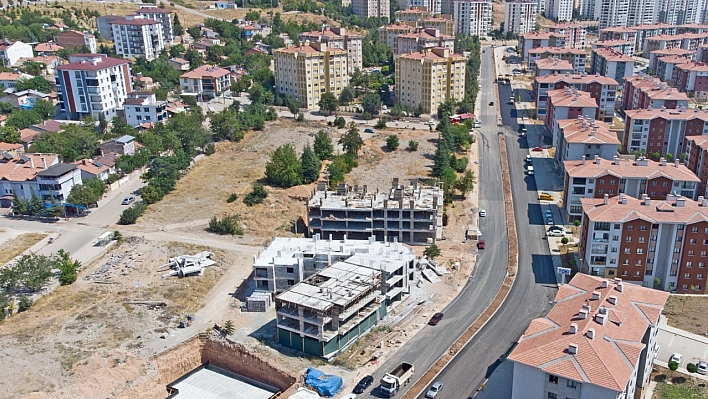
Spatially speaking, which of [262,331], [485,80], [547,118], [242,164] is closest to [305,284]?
[262,331]

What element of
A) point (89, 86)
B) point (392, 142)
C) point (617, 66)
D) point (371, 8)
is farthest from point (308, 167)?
point (371, 8)

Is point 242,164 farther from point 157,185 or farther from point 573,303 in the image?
point 573,303

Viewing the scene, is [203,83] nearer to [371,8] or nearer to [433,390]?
[433,390]

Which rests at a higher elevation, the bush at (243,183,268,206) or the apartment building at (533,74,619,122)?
the apartment building at (533,74,619,122)

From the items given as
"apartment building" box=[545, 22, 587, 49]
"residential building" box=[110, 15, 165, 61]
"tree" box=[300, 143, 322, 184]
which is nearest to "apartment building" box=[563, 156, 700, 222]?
"tree" box=[300, 143, 322, 184]

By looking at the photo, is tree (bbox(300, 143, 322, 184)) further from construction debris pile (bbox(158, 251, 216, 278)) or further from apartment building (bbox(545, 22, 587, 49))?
apartment building (bbox(545, 22, 587, 49))

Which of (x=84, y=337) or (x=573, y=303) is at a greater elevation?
(x=573, y=303)
